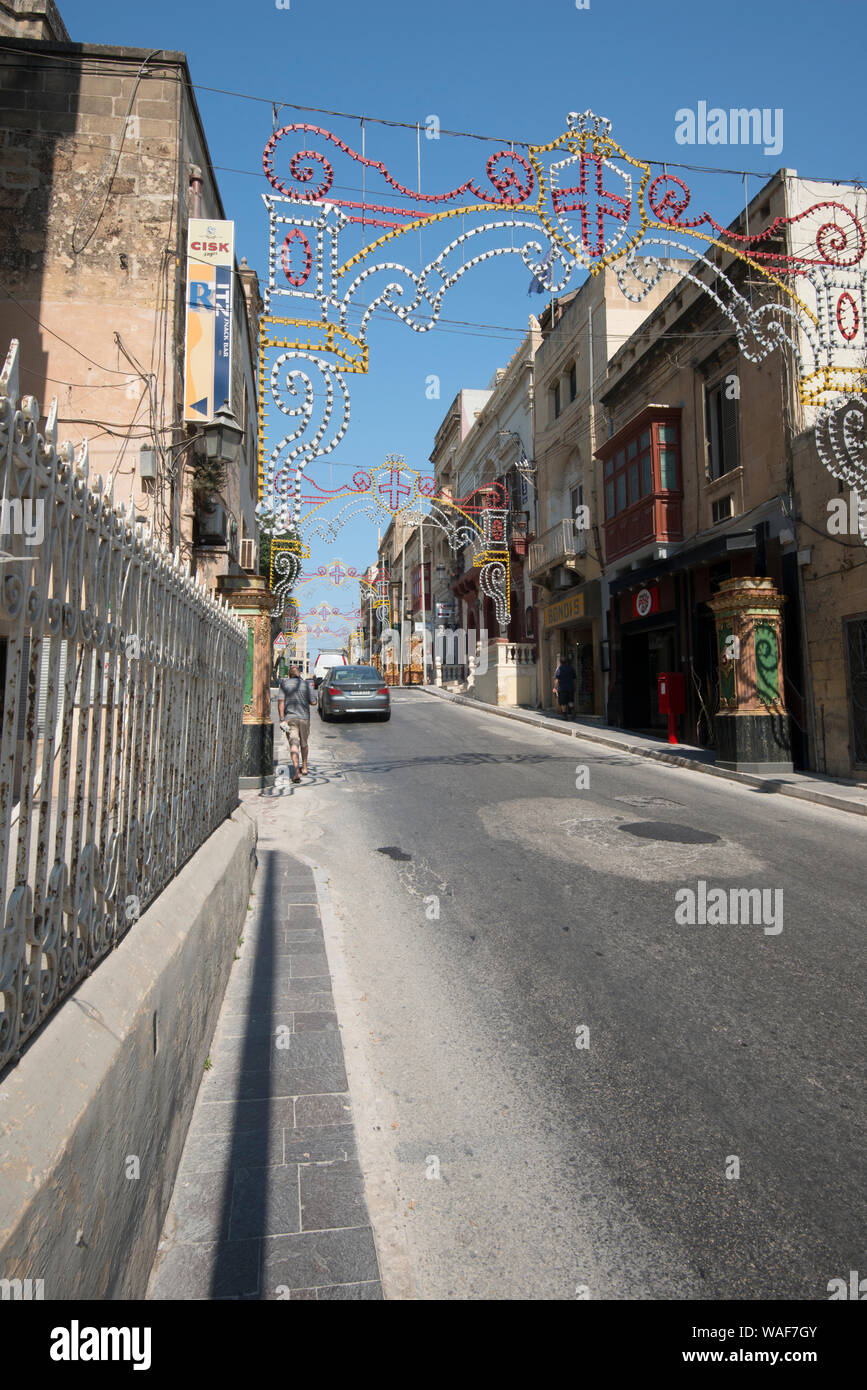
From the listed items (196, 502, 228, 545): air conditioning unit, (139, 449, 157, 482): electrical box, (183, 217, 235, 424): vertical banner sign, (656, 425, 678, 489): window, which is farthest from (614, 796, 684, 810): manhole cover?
(656, 425, 678, 489): window

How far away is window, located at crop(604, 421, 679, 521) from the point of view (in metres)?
19.2

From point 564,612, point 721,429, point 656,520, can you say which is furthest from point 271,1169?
point 564,612

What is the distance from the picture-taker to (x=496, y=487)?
2984cm

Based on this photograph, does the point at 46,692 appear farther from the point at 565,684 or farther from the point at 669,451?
the point at 565,684

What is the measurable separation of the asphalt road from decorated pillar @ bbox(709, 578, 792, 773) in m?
5.30

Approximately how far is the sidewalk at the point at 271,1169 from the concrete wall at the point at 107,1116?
11 centimetres

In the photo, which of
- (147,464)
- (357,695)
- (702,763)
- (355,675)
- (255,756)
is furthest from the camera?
(355,675)

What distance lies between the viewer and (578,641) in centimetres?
2670

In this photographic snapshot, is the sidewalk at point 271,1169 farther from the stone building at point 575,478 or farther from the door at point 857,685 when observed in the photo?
the stone building at point 575,478

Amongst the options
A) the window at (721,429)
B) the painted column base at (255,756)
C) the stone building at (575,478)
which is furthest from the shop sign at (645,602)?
the painted column base at (255,756)

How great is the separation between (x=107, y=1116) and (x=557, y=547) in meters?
25.7

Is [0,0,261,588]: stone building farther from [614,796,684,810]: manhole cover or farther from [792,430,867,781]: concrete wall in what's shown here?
[792,430,867,781]: concrete wall

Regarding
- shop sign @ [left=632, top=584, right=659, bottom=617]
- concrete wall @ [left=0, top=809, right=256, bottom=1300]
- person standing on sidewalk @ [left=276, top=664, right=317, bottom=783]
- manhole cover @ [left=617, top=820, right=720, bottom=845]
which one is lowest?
manhole cover @ [left=617, top=820, right=720, bottom=845]

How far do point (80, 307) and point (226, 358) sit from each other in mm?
2096
